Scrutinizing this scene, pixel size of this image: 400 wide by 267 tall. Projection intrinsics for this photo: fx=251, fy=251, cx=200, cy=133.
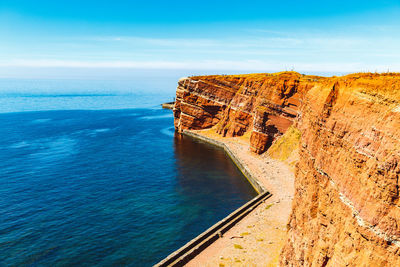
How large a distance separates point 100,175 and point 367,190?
59.4 meters

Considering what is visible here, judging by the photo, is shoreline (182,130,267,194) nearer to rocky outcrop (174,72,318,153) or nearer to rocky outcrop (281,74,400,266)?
rocky outcrop (174,72,318,153)

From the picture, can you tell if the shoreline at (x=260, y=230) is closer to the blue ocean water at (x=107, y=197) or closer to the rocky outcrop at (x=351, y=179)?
the blue ocean water at (x=107, y=197)

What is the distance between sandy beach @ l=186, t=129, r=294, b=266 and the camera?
31172 mm

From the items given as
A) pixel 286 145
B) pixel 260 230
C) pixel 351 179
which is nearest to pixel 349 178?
pixel 351 179

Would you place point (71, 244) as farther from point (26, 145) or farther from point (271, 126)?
point (26, 145)

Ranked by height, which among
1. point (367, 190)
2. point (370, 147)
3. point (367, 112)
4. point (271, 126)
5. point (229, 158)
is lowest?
point (229, 158)

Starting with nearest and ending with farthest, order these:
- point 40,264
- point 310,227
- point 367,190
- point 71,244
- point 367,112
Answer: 1. point 367,190
2. point 367,112
3. point 310,227
4. point 40,264
5. point 71,244

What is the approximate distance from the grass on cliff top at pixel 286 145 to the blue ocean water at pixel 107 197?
12452mm

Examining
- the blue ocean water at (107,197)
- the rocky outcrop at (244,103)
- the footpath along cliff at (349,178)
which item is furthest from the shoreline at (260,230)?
the rocky outcrop at (244,103)

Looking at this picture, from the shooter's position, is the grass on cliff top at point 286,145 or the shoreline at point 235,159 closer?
the shoreline at point 235,159

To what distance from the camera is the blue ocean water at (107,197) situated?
3500 centimetres

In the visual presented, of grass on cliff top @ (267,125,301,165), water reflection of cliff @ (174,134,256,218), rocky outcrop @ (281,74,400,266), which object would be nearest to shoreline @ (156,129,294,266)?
water reflection of cliff @ (174,134,256,218)

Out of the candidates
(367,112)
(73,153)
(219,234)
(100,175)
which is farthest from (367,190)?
(73,153)

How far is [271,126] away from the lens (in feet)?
245
